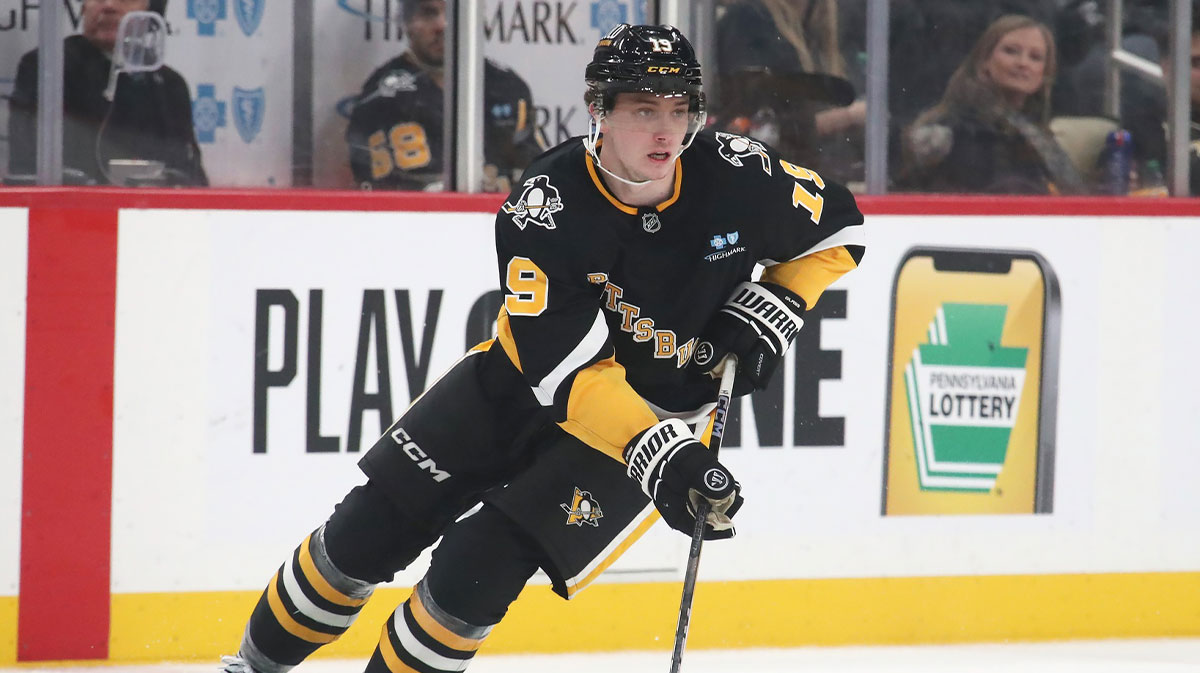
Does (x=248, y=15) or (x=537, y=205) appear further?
(x=248, y=15)

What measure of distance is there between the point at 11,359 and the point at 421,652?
4.51 feet

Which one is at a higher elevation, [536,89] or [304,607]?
[536,89]

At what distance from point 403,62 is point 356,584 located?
1406mm

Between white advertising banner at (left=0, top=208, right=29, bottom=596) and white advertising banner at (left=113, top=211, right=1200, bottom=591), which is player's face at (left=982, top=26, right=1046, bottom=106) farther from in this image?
white advertising banner at (left=0, top=208, right=29, bottom=596)

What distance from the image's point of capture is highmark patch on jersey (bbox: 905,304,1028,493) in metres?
3.43

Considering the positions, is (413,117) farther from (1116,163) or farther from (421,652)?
(1116,163)

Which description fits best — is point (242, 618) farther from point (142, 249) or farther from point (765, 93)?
point (765, 93)

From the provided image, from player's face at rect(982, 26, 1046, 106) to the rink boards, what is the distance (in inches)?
14.3

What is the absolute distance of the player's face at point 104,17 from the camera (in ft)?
10.4

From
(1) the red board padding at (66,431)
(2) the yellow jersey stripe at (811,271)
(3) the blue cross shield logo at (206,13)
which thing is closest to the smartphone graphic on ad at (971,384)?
(2) the yellow jersey stripe at (811,271)

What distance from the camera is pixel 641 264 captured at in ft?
7.25

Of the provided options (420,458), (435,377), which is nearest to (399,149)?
(435,377)

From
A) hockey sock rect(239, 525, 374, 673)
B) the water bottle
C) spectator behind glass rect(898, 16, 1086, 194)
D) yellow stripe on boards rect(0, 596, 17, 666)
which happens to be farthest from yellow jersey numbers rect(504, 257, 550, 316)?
the water bottle

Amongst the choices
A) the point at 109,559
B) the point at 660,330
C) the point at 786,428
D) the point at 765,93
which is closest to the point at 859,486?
the point at 786,428
